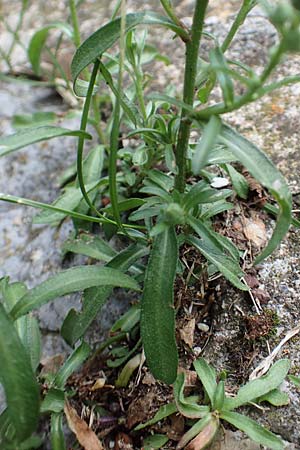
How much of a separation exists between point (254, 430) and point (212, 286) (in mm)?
348

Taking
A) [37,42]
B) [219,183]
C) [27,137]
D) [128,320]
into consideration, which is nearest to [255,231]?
[219,183]

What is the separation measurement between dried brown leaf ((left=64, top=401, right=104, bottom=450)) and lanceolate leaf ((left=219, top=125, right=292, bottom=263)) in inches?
22.9

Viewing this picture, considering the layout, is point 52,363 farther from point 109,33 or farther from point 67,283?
point 109,33

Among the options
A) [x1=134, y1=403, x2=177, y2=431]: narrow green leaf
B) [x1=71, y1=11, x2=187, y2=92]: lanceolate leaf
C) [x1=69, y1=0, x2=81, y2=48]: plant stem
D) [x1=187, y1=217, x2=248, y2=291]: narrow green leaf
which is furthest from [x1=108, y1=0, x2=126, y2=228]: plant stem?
[x1=69, y1=0, x2=81, y2=48]: plant stem

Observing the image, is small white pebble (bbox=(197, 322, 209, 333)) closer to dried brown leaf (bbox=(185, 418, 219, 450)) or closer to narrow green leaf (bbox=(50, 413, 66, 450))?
dried brown leaf (bbox=(185, 418, 219, 450))

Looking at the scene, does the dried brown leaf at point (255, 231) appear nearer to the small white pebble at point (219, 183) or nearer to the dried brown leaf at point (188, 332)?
the small white pebble at point (219, 183)

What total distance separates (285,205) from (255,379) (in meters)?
0.42

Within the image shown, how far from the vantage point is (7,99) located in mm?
2121

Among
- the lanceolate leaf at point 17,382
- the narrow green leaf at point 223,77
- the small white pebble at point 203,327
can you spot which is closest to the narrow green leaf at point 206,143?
the narrow green leaf at point 223,77

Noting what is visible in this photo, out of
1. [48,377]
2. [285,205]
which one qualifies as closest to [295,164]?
[285,205]

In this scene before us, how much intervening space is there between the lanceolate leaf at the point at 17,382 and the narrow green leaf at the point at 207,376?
1.24 ft

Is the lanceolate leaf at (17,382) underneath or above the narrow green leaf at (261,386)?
above

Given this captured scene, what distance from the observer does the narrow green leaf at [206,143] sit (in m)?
0.87

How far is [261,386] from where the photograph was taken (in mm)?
1162
